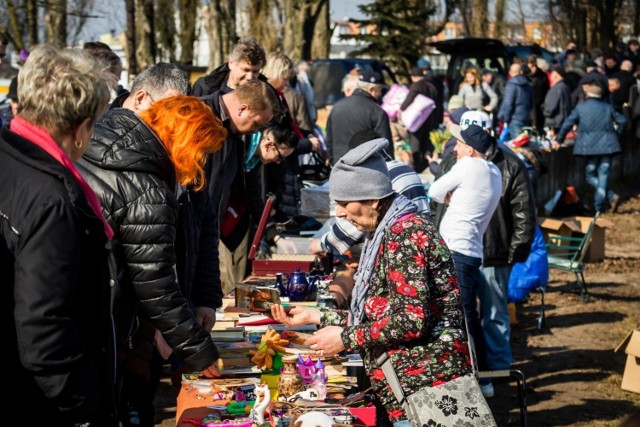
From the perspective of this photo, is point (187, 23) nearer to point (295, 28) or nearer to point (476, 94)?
point (295, 28)

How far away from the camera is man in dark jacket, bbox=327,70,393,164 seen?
10.1 m

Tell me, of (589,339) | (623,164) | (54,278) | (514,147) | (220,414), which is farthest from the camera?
(623,164)

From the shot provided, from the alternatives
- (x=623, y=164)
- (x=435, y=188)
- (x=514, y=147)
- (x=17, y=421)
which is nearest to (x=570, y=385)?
(x=435, y=188)

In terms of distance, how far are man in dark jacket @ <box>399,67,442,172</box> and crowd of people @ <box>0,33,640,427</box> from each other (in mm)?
7394

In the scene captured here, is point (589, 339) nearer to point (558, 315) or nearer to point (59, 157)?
point (558, 315)

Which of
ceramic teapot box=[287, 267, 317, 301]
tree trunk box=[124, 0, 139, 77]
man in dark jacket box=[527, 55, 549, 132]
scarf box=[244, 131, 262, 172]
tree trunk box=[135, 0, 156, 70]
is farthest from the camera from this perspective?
tree trunk box=[135, 0, 156, 70]

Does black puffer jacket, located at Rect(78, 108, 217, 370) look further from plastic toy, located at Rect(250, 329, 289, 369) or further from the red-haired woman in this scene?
plastic toy, located at Rect(250, 329, 289, 369)

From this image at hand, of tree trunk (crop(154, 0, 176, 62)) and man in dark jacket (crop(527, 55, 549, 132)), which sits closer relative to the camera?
man in dark jacket (crop(527, 55, 549, 132))

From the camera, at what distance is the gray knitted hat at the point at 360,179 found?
4266 millimetres

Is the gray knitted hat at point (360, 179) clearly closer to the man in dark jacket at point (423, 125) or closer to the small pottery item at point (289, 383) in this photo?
the small pottery item at point (289, 383)

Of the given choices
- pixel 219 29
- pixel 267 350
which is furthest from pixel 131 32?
pixel 267 350

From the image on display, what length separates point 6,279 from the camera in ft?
10.0

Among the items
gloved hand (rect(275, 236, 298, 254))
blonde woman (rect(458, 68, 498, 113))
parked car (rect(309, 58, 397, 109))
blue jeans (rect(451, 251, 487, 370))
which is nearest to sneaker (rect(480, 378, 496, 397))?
blue jeans (rect(451, 251, 487, 370))

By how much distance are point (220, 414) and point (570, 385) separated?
466 centimetres
